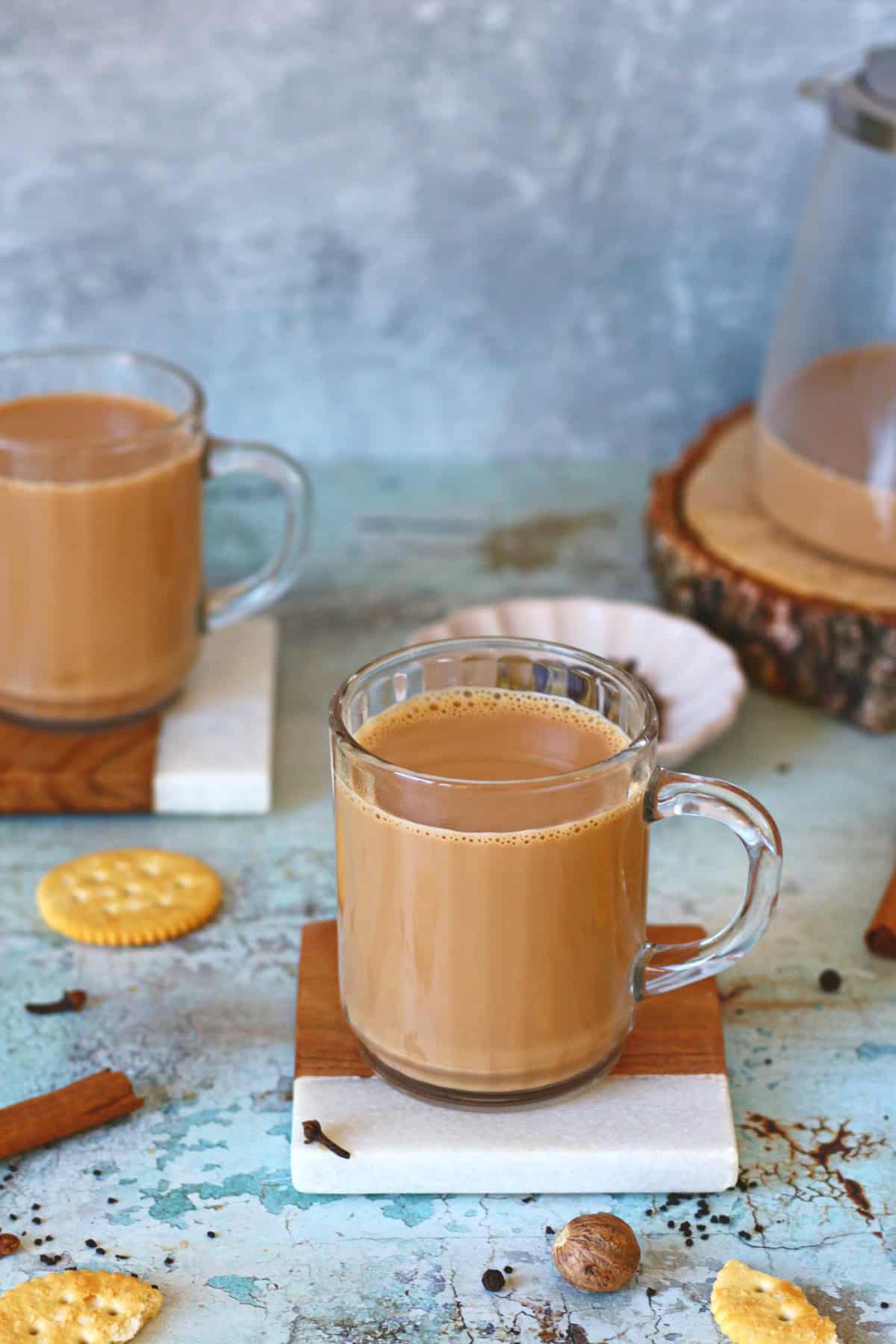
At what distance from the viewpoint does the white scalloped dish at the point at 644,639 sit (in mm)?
1209

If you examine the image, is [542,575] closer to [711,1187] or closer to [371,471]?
[371,471]

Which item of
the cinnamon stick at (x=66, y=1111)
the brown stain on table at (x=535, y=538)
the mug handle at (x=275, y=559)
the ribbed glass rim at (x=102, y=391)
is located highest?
the ribbed glass rim at (x=102, y=391)

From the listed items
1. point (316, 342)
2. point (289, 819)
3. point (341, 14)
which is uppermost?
point (341, 14)

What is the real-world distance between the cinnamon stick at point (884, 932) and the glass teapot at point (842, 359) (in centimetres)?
36

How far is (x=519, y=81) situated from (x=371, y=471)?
42 centimetres

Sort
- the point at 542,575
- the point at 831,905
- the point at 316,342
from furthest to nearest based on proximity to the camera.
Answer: the point at 316,342 < the point at 542,575 < the point at 831,905

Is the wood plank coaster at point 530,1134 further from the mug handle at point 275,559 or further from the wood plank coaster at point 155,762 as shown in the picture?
the mug handle at point 275,559

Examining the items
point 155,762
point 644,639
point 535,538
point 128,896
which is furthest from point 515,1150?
point 535,538

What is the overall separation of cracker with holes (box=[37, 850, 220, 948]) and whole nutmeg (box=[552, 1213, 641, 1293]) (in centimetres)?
35

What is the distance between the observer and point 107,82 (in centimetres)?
146

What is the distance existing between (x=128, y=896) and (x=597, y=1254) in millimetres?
414

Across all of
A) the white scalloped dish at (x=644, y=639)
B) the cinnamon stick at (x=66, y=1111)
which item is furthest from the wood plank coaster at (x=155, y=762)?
the cinnamon stick at (x=66, y=1111)

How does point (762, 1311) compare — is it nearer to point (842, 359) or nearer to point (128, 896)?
point (128, 896)

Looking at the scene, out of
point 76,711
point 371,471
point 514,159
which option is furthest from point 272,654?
point 514,159
